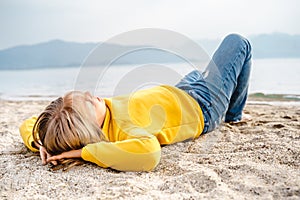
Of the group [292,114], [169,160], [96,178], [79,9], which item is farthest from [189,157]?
[79,9]

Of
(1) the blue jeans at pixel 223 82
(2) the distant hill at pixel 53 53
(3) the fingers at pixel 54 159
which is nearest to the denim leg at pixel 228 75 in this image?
(1) the blue jeans at pixel 223 82

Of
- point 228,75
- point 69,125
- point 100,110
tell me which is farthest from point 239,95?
point 69,125

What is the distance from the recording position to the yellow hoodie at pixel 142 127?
4.15 feet

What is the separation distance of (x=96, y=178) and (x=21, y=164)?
417 millimetres

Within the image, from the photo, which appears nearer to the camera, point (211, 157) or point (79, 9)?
point (211, 157)

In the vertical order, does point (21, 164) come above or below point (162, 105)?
below

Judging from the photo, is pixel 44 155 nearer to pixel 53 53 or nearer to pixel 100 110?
pixel 100 110

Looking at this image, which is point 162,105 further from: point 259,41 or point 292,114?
point 259,41

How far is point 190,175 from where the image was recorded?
1.19m

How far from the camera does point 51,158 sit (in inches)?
53.2

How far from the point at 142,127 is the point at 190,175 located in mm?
341

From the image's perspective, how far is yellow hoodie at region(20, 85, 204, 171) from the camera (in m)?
1.26

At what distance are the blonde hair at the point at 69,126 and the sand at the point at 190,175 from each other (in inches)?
3.9

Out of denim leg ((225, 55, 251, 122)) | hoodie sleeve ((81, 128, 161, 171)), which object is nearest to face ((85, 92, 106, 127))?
hoodie sleeve ((81, 128, 161, 171))
